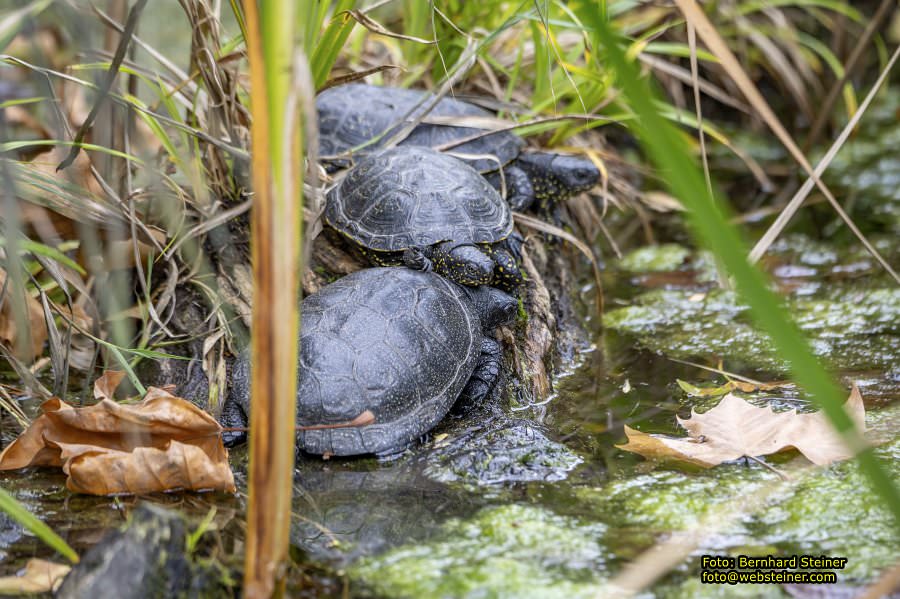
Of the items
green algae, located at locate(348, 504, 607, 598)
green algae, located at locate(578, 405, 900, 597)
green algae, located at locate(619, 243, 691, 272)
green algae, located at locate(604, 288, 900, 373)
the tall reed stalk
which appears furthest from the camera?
green algae, located at locate(619, 243, 691, 272)

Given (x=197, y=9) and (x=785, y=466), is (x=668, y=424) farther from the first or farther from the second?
(x=197, y=9)

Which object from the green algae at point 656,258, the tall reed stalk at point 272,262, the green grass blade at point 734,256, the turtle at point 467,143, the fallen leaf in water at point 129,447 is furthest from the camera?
the green algae at point 656,258

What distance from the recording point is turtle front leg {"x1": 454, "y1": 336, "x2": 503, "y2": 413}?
2586 millimetres

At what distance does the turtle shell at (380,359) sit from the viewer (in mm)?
2221

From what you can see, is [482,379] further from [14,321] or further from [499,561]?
[14,321]

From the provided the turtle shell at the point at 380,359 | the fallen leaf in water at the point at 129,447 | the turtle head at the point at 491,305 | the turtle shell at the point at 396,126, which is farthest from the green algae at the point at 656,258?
the fallen leaf in water at the point at 129,447

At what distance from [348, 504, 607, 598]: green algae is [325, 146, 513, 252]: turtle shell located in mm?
1068

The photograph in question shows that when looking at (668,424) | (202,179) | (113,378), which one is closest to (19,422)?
(113,378)

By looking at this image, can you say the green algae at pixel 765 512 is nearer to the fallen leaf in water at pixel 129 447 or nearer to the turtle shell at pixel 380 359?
the turtle shell at pixel 380 359

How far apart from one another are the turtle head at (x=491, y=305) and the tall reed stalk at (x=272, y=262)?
1342 mm

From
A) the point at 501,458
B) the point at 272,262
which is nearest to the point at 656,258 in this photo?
the point at 501,458

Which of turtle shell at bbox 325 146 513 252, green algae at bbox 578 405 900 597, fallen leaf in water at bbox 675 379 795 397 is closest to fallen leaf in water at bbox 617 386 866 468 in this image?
green algae at bbox 578 405 900 597

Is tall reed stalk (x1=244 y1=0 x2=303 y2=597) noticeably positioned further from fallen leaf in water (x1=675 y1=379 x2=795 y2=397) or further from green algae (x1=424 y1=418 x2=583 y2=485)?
fallen leaf in water (x1=675 y1=379 x2=795 y2=397)

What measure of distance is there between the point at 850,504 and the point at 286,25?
166cm
